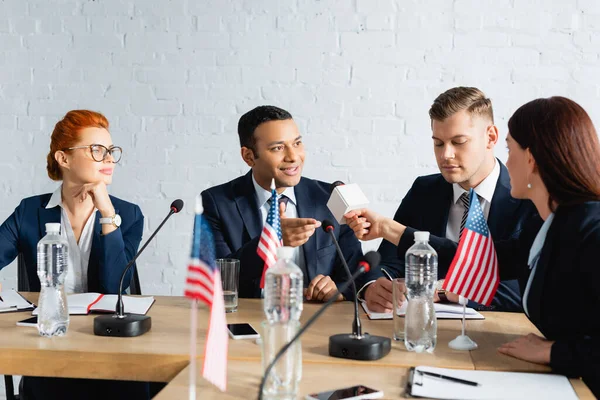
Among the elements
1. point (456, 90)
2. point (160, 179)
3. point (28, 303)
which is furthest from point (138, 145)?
point (456, 90)

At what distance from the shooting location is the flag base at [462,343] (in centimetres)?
180

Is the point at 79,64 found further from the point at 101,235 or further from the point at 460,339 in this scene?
the point at 460,339

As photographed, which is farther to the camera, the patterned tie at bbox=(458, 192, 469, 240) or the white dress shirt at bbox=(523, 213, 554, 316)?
the patterned tie at bbox=(458, 192, 469, 240)

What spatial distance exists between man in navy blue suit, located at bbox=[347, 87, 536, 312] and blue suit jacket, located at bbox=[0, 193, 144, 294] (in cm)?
90

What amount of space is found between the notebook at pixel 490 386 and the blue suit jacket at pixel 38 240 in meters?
1.40

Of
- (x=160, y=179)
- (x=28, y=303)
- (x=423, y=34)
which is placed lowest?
(x=28, y=303)

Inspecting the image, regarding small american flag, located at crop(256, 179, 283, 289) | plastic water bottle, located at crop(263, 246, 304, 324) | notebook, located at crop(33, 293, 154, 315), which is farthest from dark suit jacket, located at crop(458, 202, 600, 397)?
notebook, located at crop(33, 293, 154, 315)

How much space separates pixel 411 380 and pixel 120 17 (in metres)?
2.76

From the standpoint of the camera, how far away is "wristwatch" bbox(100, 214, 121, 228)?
105 inches

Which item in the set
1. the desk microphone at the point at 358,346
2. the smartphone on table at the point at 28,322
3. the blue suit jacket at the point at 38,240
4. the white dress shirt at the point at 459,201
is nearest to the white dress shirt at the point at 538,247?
the desk microphone at the point at 358,346

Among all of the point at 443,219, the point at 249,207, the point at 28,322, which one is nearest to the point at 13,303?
the point at 28,322

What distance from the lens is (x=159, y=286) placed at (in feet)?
12.2

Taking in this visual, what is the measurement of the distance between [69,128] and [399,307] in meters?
1.57

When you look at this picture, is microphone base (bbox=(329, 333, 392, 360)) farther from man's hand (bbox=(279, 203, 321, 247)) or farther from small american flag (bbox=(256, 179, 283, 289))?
man's hand (bbox=(279, 203, 321, 247))
